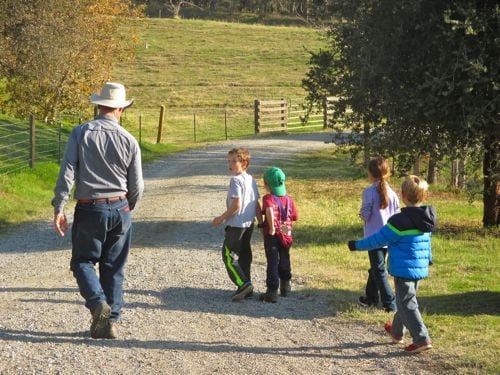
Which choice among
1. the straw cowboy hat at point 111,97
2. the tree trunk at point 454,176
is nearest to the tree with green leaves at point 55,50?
the tree trunk at point 454,176

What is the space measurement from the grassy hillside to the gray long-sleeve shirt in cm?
2990

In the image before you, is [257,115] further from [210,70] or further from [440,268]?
[440,268]

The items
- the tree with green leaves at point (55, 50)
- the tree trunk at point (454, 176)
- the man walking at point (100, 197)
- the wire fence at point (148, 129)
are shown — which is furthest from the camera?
the tree with green leaves at point (55, 50)

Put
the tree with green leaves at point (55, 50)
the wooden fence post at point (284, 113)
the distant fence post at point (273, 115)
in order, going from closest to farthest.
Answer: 1. the tree with green leaves at point (55, 50)
2. the distant fence post at point (273, 115)
3. the wooden fence post at point (284, 113)

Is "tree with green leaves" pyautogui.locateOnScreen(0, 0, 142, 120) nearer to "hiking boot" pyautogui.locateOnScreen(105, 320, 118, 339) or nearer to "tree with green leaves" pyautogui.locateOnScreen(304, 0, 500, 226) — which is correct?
"tree with green leaves" pyautogui.locateOnScreen(304, 0, 500, 226)

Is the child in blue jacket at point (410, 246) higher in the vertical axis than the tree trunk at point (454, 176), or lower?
higher

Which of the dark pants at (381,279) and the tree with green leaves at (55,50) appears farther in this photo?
the tree with green leaves at (55,50)

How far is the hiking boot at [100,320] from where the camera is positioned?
7355 millimetres

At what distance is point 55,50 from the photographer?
28188mm

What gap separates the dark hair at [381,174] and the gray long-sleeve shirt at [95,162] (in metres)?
2.64

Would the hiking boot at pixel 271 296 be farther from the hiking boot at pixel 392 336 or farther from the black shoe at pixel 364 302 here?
the hiking boot at pixel 392 336

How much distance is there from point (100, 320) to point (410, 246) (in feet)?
8.73

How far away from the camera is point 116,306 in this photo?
7.79m

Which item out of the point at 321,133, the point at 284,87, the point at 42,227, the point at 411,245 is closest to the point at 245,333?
the point at 411,245
